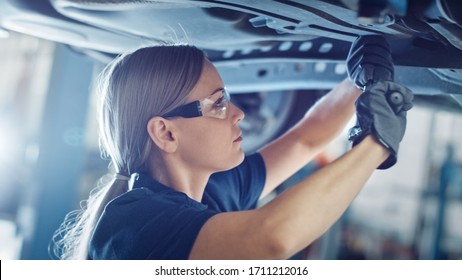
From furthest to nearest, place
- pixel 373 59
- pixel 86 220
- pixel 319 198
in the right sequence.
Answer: pixel 86 220 → pixel 373 59 → pixel 319 198

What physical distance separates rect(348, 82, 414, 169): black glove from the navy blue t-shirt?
236 mm

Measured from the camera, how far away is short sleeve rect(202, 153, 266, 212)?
89 centimetres

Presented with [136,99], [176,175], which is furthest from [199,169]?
[136,99]

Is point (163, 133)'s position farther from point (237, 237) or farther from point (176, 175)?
point (237, 237)

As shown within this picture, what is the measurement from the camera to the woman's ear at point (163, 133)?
794 mm

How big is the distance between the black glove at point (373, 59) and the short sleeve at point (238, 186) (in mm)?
276

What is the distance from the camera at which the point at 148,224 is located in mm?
702

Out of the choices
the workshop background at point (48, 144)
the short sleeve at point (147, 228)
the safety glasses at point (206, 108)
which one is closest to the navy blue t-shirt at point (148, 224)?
the short sleeve at point (147, 228)

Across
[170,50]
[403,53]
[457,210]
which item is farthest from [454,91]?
[457,210]

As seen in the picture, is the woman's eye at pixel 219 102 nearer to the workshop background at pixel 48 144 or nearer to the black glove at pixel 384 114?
the black glove at pixel 384 114

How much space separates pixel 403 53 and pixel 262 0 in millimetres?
251

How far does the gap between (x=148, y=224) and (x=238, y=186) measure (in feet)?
0.89

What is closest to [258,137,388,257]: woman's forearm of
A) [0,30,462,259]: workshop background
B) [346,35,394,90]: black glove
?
→ [346,35,394,90]: black glove
